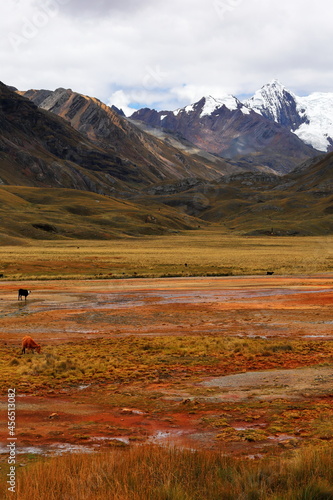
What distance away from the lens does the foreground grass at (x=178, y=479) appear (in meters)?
7.09

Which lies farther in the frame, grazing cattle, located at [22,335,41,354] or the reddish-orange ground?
grazing cattle, located at [22,335,41,354]

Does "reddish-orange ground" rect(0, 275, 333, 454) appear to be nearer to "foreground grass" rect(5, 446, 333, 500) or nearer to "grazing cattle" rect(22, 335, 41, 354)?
"foreground grass" rect(5, 446, 333, 500)

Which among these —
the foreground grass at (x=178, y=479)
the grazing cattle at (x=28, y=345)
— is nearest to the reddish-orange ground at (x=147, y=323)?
the foreground grass at (x=178, y=479)

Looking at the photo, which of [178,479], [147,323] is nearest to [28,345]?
[147,323]

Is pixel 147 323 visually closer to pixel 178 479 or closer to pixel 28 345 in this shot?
pixel 28 345

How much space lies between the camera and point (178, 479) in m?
7.72

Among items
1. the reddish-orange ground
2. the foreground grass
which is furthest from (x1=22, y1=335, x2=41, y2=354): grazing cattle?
the foreground grass

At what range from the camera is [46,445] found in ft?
38.9

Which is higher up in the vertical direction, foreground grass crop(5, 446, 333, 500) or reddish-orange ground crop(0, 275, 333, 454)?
foreground grass crop(5, 446, 333, 500)

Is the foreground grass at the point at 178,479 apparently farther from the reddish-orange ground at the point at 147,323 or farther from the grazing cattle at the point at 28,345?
the grazing cattle at the point at 28,345

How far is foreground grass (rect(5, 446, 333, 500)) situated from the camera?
709 cm

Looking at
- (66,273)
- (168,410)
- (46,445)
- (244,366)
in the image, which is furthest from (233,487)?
(66,273)

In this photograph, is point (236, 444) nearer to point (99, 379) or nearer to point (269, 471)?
point (269, 471)

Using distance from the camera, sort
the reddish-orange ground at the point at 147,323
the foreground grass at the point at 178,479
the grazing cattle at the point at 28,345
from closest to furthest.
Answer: the foreground grass at the point at 178,479 < the reddish-orange ground at the point at 147,323 < the grazing cattle at the point at 28,345
